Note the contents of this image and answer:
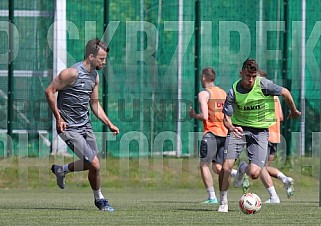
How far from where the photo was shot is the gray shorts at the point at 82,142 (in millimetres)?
12414

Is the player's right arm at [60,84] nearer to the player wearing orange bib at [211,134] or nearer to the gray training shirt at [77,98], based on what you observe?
the gray training shirt at [77,98]

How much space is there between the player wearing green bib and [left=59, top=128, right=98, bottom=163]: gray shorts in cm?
167

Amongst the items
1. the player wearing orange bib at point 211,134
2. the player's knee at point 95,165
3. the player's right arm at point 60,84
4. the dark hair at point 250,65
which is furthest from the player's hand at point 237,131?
the player wearing orange bib at point 211,134

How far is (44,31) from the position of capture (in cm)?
2125

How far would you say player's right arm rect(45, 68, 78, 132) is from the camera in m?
12.2

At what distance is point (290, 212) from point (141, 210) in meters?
1.87

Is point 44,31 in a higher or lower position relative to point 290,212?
higher

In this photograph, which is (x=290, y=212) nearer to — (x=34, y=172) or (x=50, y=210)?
(x=50, y=210)

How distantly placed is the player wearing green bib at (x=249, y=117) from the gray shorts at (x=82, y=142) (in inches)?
65.7

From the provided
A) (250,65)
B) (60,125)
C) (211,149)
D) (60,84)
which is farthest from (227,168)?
(211,149)

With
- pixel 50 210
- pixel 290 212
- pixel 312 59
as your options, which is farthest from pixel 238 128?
pixel 312 59

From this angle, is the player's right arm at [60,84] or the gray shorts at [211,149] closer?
the player's right arm at [60,84]

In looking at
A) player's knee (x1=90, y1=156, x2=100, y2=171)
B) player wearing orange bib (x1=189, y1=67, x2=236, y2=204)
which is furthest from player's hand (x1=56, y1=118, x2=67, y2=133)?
player wearing orange bib (x1=189, y1=67, x2=236, y2=204)

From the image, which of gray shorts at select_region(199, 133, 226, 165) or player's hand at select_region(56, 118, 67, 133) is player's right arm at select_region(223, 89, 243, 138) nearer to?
player's hand at select_region(56, 118, 67, 133)
